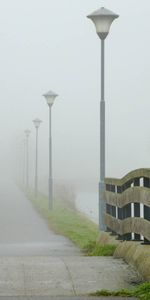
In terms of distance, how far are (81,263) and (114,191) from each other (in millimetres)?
3656

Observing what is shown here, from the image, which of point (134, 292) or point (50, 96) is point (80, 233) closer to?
point (50, 96)

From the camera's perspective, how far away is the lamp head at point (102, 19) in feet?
60.8

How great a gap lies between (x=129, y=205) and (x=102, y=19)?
6.35 m

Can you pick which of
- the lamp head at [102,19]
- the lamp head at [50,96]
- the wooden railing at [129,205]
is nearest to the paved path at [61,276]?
the wooden railing at [129,205]

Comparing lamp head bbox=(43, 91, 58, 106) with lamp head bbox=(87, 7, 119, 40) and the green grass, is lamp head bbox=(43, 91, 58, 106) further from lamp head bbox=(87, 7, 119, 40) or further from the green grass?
the green grass

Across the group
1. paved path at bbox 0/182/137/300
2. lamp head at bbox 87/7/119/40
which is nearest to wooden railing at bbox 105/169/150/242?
paved path at bbox 0/182/137/300

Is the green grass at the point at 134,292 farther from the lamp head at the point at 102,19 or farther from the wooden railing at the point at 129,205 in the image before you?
the lamp head at the point at 102,19

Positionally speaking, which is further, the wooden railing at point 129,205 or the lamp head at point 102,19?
the lamp head at point 102,19

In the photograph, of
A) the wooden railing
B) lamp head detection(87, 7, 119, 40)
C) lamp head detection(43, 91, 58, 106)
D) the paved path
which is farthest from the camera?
lamp head detection(43, 91, 58, 106)

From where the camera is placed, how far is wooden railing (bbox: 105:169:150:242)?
451 inches

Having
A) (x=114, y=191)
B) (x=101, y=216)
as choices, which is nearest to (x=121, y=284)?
(x=114, y=191)

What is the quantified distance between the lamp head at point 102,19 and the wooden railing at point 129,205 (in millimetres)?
4035

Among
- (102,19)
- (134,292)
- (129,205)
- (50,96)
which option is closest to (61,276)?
(134,292)

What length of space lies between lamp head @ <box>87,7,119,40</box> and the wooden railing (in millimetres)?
Answer: 4035
